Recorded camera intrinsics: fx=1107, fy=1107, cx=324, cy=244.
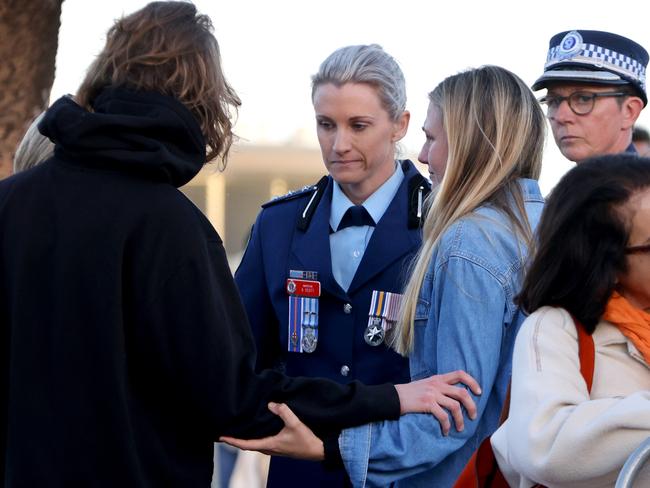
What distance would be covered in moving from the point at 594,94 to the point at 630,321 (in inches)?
75.1

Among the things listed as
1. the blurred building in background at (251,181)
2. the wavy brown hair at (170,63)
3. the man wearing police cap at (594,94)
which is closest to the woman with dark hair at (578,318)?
the wavy brown hair at (170,63)

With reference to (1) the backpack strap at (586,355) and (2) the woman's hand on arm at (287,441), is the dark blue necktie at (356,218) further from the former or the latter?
(1) the backpack strap at (586,355)

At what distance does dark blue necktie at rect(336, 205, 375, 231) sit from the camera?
137 inches

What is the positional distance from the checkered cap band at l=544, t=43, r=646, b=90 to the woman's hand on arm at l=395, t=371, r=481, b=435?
1.59 metres

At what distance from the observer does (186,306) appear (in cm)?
227

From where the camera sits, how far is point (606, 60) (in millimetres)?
3826

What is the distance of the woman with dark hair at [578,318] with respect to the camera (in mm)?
1907

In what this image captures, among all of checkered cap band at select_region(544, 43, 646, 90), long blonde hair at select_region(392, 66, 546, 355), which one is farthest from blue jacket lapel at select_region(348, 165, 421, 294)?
checkered cap band at select_region(544, 43, 646, 90)

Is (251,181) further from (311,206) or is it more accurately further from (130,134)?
(130,134)

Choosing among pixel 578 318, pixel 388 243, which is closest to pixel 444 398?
pixel 578 318

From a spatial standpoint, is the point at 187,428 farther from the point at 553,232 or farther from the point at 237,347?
the point at 553,232

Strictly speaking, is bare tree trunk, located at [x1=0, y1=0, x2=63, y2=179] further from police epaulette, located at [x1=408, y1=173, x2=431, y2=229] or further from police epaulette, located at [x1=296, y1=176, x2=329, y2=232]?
police epaulette, located at [x1=408, y1=173, x2=431, y2=229]

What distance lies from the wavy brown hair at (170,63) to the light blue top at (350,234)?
102 centimetres

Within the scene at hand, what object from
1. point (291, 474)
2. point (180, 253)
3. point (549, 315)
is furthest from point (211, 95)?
point (291, 474)
